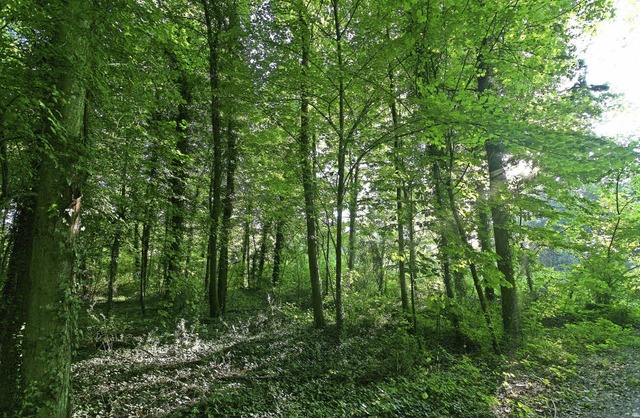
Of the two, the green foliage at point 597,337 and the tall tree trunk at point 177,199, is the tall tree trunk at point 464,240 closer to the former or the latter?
the green foliage at point 597,337

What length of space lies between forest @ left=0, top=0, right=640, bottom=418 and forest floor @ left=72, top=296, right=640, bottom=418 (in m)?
0.05

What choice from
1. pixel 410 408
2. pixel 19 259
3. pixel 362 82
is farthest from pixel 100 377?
pixel 362 82

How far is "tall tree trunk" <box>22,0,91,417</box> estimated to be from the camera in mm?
3225

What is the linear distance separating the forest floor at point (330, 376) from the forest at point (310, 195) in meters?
0.05

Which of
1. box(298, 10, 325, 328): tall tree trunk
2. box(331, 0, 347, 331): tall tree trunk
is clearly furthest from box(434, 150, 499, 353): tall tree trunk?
box(298, 10, 325, 328): tall tree trunk

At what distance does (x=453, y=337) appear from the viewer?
8.70m

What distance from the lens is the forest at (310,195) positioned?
3543 millimetres

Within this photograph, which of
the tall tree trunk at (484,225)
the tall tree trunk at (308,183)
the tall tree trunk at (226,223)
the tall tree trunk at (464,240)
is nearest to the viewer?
the tall tree trunk at (464,240)

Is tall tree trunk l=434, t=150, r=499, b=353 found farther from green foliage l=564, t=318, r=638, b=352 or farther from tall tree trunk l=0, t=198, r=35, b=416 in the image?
tall tree trunk l=0, t=198, r=35, b=416

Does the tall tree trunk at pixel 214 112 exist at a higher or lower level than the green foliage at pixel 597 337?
higher

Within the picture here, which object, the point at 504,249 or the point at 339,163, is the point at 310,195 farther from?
the point at 504,249

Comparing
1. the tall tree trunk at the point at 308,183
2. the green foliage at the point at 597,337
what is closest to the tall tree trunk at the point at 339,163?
the tall tree trunk at the point at 308,183

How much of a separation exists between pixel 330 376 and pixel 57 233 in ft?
16.3

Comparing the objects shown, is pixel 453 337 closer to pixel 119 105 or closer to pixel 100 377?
pixel 100 377
